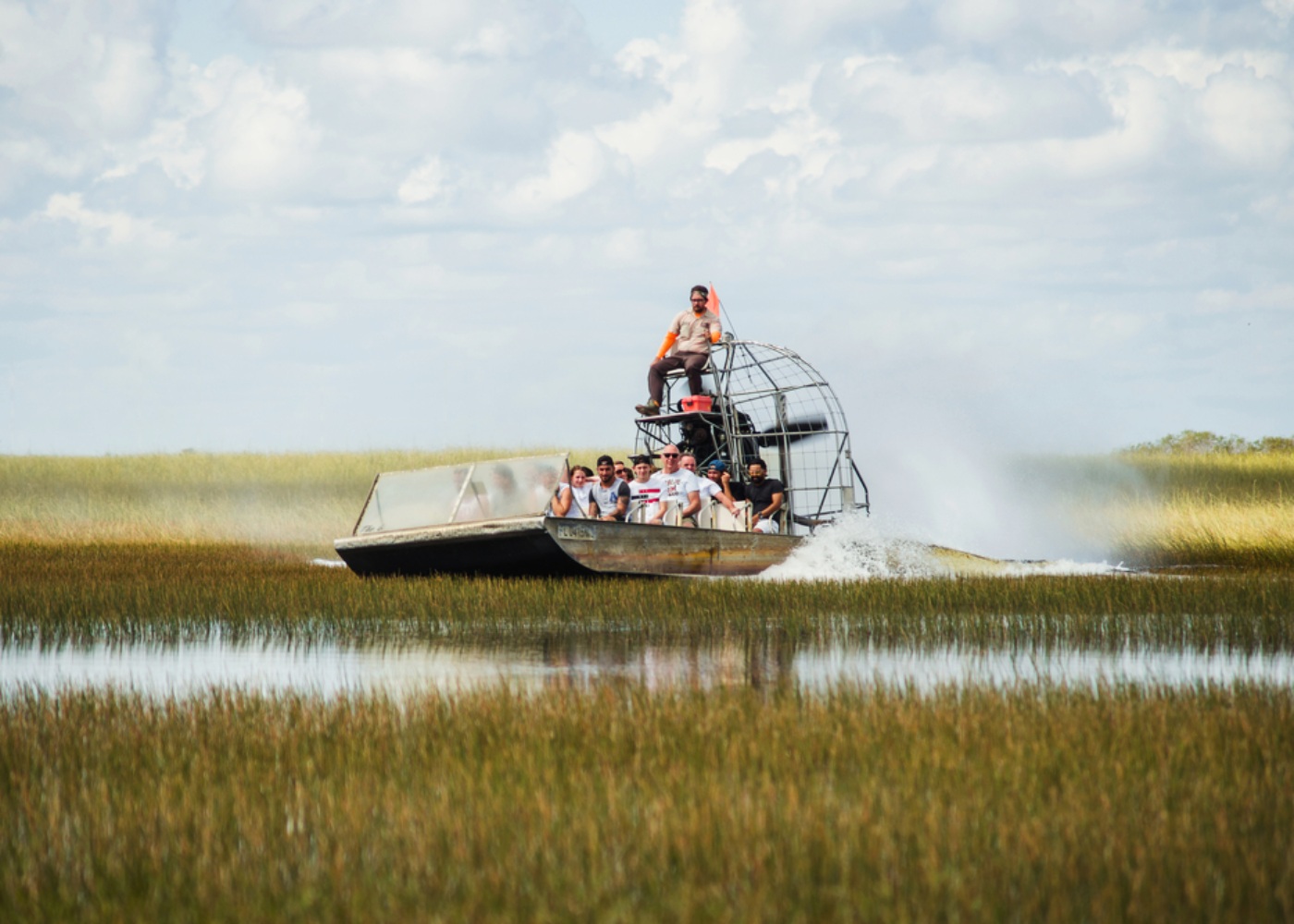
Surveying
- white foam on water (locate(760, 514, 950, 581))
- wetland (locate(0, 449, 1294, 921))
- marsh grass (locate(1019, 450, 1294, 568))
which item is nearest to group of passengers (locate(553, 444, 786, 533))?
white foam on water (locate(760, 514, 950, 581))

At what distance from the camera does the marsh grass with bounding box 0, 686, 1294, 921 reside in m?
5.06

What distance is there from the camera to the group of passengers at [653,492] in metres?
19.1

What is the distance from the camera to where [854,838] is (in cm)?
559

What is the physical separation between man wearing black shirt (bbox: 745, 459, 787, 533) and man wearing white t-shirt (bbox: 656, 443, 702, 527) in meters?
1.47

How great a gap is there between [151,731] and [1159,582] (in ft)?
43.0

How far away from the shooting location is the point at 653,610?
14922 millimetres

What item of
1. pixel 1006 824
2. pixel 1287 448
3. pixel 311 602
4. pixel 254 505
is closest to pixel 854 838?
pixel 1006 824

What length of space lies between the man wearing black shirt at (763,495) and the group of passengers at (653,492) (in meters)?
0.01

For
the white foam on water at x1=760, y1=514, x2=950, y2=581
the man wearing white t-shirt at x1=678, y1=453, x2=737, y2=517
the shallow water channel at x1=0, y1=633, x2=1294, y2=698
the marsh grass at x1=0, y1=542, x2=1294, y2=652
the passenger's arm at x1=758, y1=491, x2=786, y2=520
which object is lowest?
the shallow water channel at x1=0, y1=633, x2=1294, y2=698

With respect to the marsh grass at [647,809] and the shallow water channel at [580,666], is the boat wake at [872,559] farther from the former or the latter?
the marsh grass at [647,809]

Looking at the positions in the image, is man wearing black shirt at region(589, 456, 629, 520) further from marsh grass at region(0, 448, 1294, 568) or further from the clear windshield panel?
marsh grass at region(0, 448, 1294, 568)

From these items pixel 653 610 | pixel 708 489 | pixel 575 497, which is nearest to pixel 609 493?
pixel 575 497

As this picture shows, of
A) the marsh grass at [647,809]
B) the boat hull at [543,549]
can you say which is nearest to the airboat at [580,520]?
the boat hull at [543,549]

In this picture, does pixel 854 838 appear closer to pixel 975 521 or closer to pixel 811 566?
pixel 811 566
